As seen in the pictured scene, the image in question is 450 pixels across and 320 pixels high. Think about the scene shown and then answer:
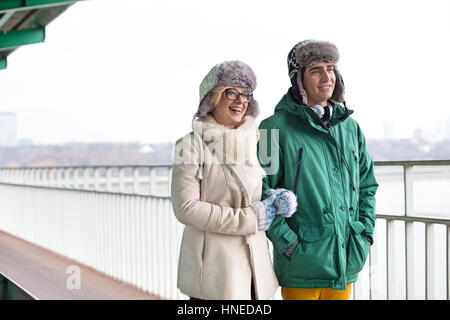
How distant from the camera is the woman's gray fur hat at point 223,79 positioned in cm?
200

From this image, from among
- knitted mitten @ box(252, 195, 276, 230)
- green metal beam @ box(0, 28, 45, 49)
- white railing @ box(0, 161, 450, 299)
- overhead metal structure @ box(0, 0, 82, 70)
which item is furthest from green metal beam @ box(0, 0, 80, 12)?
knitted mitten @ box(252, 195, 276, 230)

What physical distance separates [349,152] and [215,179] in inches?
21.2

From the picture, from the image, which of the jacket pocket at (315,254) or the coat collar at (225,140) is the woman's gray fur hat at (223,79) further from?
the jacket pocket at (315,254)

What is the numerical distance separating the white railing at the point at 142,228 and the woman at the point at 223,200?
0.83 m

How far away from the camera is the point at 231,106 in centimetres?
201

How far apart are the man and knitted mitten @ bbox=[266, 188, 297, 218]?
65mm

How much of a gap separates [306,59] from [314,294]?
34.9 inches

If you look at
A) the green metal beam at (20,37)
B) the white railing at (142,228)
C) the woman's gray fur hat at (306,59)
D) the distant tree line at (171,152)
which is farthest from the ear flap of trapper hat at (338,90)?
the green metal beam at (20,37)

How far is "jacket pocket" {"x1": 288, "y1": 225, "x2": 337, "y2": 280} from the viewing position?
1.99 metres

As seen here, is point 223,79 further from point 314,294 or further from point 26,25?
point 26,25

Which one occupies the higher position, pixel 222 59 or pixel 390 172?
pixel 222 59
